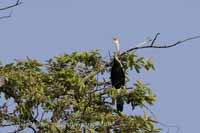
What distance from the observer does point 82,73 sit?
14.7m

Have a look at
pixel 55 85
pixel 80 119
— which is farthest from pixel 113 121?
pixel 55 85

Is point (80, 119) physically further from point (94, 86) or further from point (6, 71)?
point (6, 71)

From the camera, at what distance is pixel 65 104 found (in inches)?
536

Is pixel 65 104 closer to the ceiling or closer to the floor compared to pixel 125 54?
closer to the floor

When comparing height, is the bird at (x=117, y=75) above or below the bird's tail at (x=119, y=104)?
above

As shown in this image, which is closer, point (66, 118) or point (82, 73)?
point (66, 118)

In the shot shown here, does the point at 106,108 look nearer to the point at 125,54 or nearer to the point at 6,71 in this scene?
the point at 125,54

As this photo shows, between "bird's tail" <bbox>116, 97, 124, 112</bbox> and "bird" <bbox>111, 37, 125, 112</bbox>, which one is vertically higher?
"bird" <bbox>111, 37, 125, 112</bbox>

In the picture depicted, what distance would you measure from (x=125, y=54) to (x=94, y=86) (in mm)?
825

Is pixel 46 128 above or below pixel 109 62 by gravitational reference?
below

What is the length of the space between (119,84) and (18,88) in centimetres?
189

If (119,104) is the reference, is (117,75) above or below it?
above

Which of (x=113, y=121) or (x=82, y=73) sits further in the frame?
(x=82, y=73)

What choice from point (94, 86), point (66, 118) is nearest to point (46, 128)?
point (66, 118)
